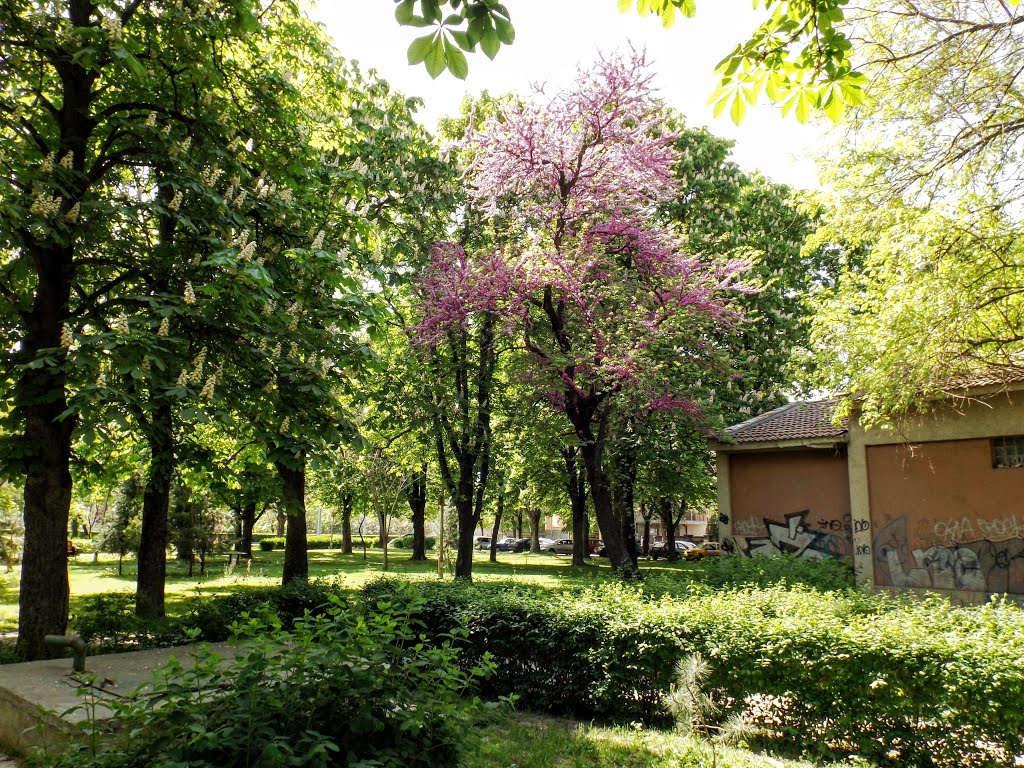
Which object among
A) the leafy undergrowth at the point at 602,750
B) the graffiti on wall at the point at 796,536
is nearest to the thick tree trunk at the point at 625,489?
the graffiti on wall at the point at 796,536

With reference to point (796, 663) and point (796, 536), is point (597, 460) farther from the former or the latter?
point (796, 663)

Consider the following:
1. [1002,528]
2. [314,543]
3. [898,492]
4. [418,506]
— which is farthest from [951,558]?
[314,543]

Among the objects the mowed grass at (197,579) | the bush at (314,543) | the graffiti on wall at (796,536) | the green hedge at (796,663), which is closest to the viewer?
the green hedge at (796,663)

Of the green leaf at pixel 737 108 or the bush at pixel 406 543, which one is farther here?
the bush at pixel 406 543

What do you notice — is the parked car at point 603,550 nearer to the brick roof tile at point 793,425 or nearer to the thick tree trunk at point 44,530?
the brick roof tile at point 793,425

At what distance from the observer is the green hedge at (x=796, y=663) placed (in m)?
5.46

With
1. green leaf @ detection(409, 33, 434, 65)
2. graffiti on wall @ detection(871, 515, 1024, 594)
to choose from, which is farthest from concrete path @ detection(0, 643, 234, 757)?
graffiti on wall @ detection(871, 515, 1024, 594)

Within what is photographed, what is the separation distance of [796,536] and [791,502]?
2.98 feet

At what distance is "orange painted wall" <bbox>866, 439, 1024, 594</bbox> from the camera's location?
1516 centimetres

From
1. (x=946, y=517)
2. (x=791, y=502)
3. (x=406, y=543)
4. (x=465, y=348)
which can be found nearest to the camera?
(x=946, y=517)

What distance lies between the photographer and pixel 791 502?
19250 millimetres

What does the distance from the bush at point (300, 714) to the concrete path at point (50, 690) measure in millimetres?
1615

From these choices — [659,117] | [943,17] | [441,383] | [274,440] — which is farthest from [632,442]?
[274,440]

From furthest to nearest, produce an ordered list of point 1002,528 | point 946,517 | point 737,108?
1. point 946,517
2. point 1002,528
3. point 737,108
